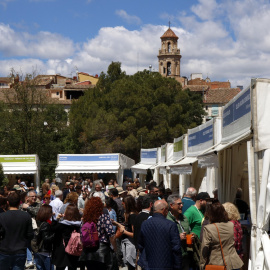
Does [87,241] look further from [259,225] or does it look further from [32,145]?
[32,145]

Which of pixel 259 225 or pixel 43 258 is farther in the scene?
pixel 43 258

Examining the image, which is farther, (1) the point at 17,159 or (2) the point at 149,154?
(2) the point at 149,154

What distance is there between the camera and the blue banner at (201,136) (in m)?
14.7

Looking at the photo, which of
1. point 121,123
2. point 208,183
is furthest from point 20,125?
point 208,183

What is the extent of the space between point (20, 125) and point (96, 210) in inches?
1684

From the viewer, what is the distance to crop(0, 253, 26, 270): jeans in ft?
26.0

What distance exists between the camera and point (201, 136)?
53.0 feet

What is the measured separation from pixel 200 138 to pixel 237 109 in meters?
5.82

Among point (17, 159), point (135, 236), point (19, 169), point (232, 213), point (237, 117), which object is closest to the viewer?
point (232, 213)

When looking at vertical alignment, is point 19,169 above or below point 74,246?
above

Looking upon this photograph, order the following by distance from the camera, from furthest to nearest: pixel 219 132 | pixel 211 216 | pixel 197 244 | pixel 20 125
A: pixel 20 125 < pixel 219 132 < pixel 197 244 < pixel 211 216

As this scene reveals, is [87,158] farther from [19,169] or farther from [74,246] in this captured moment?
[74,246]

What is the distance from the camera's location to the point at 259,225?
323 inches

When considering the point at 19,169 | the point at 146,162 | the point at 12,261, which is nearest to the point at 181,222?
the point at 12,261
